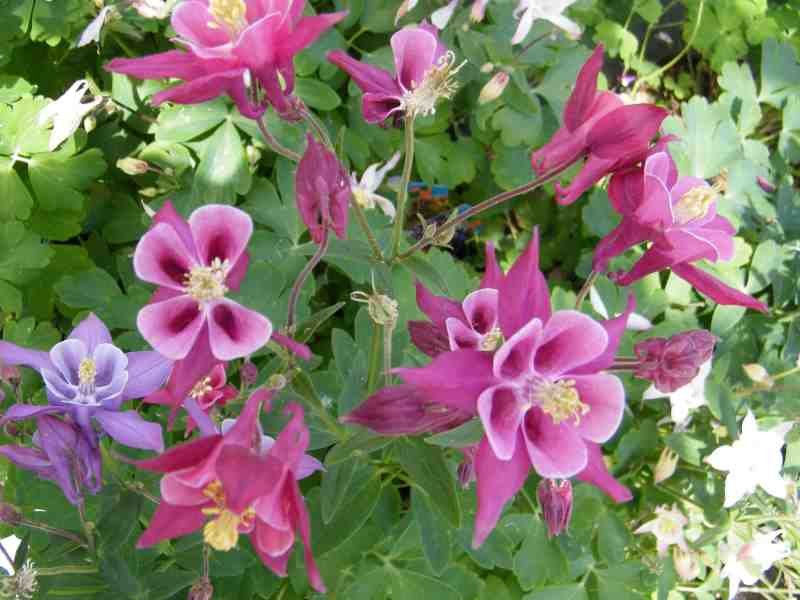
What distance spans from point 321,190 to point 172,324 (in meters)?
0.28

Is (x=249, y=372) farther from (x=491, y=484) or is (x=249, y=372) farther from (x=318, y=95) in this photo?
(x=318, y=95)

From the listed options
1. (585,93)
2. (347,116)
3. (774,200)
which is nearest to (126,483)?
(585,93)

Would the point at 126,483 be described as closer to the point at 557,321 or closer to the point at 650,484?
the point at 557,321

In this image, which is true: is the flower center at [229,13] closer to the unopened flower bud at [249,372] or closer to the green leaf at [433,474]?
the unopened flower bud at [249,372]

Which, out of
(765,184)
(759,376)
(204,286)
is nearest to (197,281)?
(204,286)

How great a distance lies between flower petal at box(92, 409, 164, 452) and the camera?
1.19m

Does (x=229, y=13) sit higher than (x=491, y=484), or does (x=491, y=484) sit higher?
(x=229, y=13)

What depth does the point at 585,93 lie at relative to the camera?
3.98 feet

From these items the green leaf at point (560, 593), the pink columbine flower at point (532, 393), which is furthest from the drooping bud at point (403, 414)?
the green leaf at point (560, 593)

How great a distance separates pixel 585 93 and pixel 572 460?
0.59 metres

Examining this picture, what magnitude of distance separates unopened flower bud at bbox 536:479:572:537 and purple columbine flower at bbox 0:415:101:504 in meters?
0.71

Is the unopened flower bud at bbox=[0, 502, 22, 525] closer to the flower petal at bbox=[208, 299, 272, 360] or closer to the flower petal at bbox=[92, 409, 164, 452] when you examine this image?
the flower petal at bbox=[92, 409, 164, 452]

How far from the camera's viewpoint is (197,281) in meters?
1.08

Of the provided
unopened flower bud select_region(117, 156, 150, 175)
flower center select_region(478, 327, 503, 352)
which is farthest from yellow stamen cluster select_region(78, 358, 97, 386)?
unopened flower bud select_region(117, 156, 150, 175)
